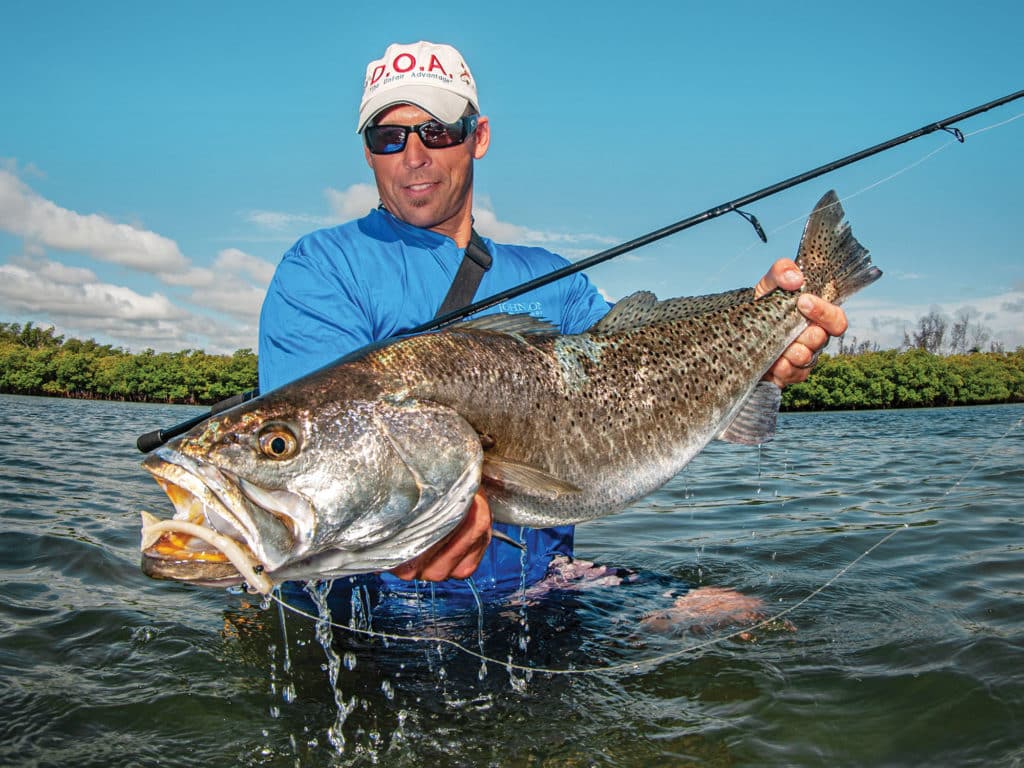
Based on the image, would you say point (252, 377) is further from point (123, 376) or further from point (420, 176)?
point (420, 176)

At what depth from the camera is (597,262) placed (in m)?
4.64

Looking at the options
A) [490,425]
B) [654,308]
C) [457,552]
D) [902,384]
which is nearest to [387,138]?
[654,308]

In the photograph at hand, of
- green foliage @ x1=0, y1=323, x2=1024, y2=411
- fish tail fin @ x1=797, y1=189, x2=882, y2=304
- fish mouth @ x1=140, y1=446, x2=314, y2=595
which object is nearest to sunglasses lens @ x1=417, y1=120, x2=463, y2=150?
fish tail fin @ x1=797, y1=189, x2=882, y2=304

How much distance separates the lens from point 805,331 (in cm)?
447

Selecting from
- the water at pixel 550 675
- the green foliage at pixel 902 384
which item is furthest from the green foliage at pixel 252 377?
the water at pixel 550 675

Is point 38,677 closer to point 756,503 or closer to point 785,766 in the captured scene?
point 785,766

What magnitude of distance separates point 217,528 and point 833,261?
3.74 metres

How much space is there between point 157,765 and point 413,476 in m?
1.96

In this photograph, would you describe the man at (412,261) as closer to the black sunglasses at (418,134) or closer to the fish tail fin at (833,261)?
the black sunglasses at (418,134)

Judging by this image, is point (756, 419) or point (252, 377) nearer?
point (756, 419)

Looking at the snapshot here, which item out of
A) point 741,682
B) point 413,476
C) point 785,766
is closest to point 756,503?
point 741,682

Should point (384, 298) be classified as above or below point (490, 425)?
above

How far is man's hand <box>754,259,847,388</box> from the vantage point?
441 centimetres

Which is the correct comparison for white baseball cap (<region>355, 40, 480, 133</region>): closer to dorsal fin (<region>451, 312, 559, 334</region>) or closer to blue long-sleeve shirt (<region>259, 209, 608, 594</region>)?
blue long-sleeve shirt (<region>259, 209, 608, 594</region>)
